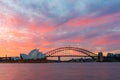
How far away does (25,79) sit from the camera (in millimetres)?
59719

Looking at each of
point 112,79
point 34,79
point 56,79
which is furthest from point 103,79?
point 34,79

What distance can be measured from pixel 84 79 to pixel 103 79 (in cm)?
411

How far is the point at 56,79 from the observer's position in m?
59.6

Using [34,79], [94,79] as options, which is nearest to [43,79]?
[34,79]

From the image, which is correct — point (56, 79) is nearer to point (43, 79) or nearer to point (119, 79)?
point (43, 79)

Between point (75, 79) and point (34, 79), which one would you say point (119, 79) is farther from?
point (34, 79)

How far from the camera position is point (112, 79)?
59.2 meters

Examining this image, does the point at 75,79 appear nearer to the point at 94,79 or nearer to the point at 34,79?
the point at 94,79

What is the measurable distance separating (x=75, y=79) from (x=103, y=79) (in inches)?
239

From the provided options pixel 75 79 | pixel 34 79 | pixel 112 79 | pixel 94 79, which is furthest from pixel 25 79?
pixel 112 79

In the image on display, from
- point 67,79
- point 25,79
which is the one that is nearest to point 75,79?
point 67,79

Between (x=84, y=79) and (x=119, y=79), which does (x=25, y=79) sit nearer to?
(x=84, y=79)

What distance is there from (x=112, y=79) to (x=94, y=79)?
13.3 ft

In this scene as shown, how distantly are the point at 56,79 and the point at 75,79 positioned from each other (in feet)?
13.6
